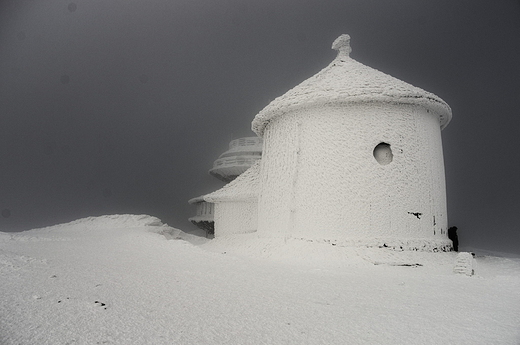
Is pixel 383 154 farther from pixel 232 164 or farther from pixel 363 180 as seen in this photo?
pixel 232 164

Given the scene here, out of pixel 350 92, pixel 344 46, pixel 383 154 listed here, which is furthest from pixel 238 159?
pixel 383 154

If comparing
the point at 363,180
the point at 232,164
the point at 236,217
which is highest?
the point at 232,164

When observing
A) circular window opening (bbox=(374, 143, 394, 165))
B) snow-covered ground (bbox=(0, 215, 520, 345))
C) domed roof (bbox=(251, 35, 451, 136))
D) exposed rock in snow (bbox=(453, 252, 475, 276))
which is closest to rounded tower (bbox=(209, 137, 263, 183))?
domed roof (bbox=(251, 35, 451, 136))

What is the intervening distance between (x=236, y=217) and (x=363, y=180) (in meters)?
4.71

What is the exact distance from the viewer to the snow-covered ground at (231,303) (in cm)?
200

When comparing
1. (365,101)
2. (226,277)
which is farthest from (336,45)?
(226,277)

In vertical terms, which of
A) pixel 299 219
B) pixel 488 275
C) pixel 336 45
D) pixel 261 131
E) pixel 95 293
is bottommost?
pixel 488 275

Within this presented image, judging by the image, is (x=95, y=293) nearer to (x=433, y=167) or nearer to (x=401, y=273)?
(x=401, y=273)

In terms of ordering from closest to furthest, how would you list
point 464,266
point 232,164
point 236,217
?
1. point 464,266
2. point 236,217
3. point 232,164

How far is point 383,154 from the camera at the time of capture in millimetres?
6789

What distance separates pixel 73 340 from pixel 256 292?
1676 mm

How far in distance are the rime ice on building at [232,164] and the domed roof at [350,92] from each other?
932cm

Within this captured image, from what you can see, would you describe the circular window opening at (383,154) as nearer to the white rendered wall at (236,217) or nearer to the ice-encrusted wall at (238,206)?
the ice-encrusted wall at (238,206)

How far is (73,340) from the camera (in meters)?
1.78
